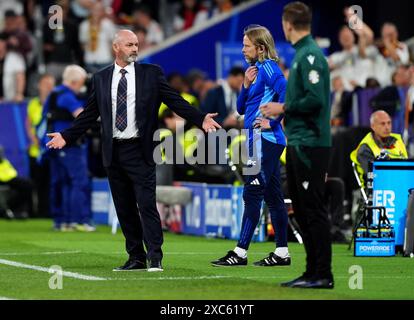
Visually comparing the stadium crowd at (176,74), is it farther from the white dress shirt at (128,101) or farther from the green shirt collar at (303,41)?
the green shirt collar at (303,41)

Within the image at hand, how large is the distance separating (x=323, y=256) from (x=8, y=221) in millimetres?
12010

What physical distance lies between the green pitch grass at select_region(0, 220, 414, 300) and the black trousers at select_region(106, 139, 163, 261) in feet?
1.22

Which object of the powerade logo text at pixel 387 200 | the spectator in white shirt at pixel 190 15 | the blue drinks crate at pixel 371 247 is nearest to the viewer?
the blue drinks crate at pixel 371 247

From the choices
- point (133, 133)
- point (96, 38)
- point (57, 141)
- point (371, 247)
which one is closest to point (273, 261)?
point (371, 247)

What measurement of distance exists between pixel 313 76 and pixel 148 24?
16.4 metres

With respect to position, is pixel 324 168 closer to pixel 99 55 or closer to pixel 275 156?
pixel 275 156

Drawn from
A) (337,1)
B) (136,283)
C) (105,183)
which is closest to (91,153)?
(105,183)

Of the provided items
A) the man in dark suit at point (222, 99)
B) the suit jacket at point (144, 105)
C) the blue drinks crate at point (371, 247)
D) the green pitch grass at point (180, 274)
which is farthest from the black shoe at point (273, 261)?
the man in dark suit at point (222, 99)

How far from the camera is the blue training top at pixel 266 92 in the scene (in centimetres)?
1222

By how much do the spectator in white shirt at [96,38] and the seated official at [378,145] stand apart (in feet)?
31.2

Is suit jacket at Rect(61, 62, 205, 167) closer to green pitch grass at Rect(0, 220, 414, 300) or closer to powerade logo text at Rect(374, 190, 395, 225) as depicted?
green pitch grass at Rect(0, 220, 414, 300)

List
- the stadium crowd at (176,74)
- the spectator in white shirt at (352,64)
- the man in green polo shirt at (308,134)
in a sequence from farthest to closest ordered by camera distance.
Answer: the spectator in white shirt at (352,64)
the stadium crowd at (176,74)
the man in green polo shirt at (308,134)

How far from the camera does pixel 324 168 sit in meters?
10.2

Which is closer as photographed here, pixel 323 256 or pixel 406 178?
pixel 323 256
